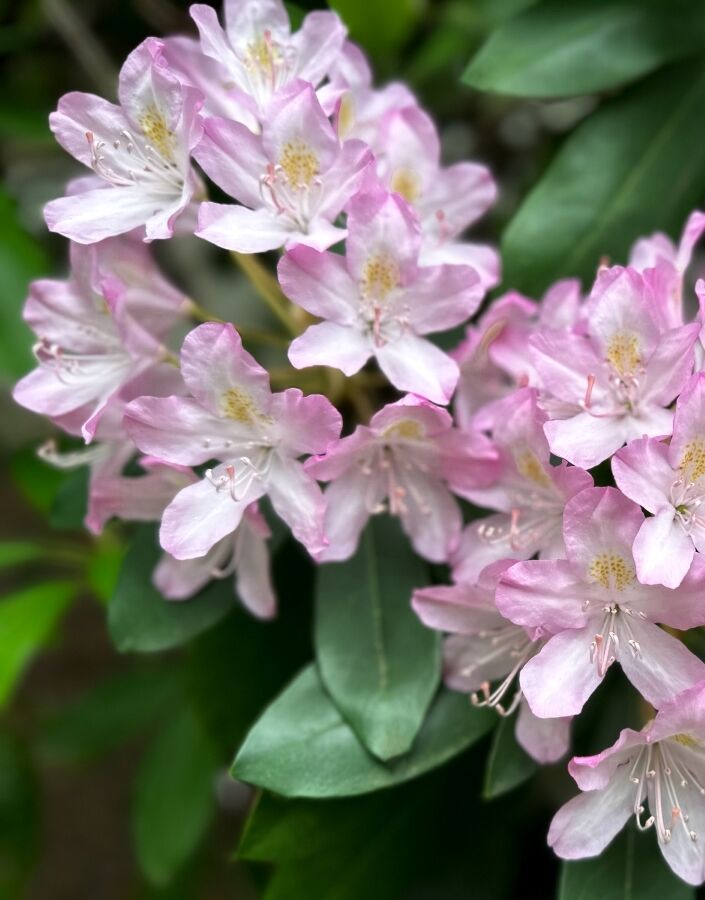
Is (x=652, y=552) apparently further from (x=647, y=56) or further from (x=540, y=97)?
(x=647, y=56)

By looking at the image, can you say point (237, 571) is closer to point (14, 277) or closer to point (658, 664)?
point (658, 664)

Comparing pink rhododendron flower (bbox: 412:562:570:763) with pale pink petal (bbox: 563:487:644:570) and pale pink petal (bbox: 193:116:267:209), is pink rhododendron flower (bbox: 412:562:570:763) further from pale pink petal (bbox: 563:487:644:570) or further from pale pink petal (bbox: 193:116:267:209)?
pale pink petal (bbox: 193:116:267:209)

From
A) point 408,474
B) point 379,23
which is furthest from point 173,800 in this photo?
point 379,23

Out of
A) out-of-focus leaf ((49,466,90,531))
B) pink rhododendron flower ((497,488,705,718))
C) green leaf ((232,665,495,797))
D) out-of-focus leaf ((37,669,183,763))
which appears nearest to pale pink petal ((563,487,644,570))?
pink rhododendron flower ((497,488,705,718))

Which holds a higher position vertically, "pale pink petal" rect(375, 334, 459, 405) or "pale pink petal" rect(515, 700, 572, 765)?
"pale pink petal" rect(375, 334, 459, 405)

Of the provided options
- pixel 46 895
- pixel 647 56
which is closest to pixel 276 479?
pixel 647 56
